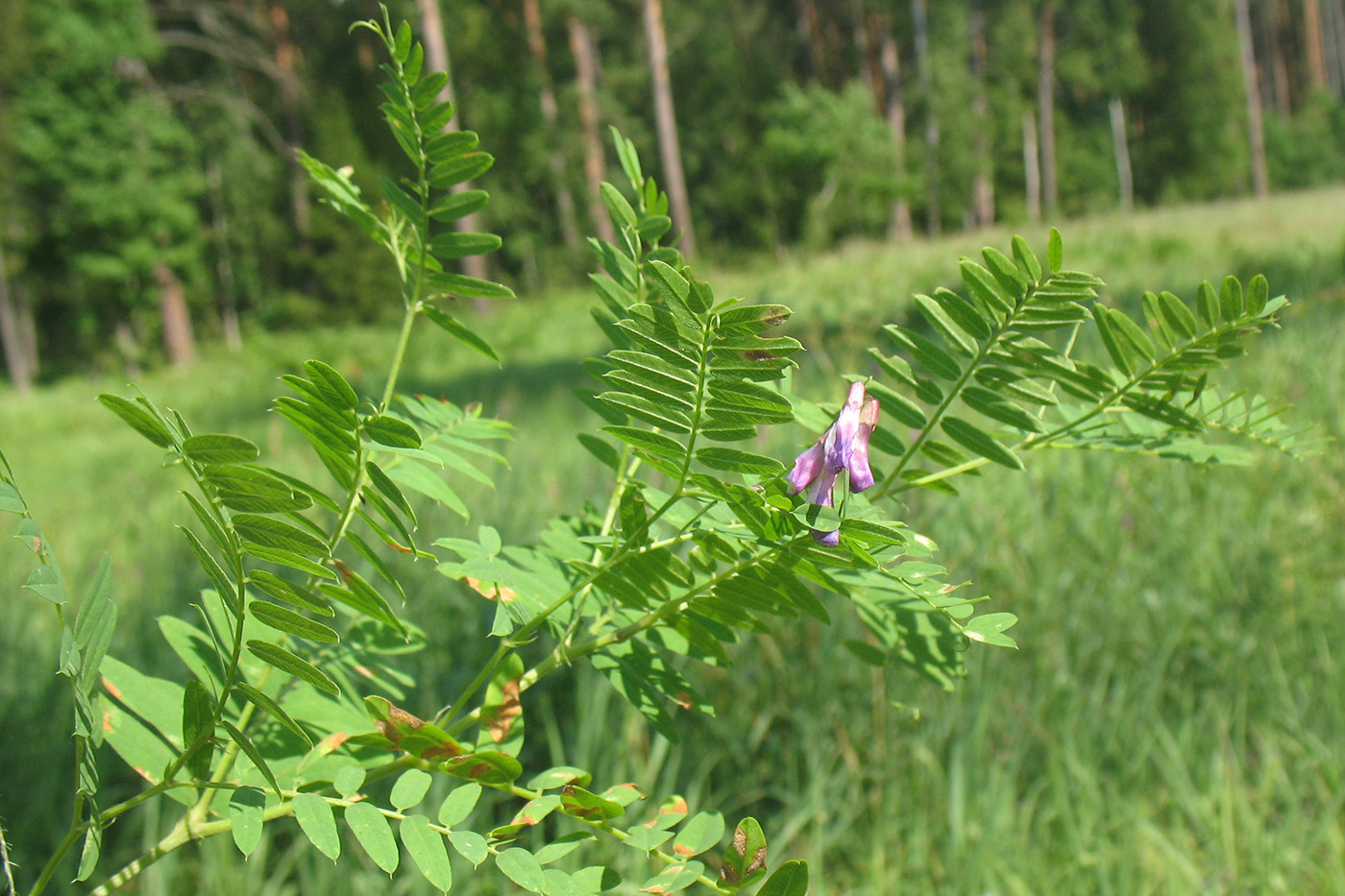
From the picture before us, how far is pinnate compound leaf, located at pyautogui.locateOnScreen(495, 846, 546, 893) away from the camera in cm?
31

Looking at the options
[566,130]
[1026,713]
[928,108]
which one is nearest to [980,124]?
[928,108]

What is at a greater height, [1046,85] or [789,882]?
[1046,85]

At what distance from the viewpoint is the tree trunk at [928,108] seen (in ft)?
56.6

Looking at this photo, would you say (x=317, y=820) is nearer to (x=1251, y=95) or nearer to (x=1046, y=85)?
(x=1046, y=85)

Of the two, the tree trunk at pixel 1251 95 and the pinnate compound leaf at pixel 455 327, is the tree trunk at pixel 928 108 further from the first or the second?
the pinnate compound leaf at pixel 455 327

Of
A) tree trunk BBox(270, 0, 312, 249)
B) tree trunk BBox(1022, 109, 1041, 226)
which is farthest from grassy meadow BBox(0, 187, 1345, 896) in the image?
tree trunk BBox(1022, 109, 1041, 226)

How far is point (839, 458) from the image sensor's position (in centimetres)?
32

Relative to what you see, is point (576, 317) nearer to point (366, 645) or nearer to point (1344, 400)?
point (1344, 400)

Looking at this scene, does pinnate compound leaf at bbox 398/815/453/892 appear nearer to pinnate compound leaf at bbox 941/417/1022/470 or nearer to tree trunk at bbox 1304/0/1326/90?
pinnate compound leaf at bbox 941/417/1022/470

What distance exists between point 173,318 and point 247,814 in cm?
1587

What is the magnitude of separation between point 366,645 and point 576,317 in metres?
9.29

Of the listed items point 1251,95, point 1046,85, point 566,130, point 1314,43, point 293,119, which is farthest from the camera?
point 1314,43

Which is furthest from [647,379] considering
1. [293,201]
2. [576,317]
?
[293,201]

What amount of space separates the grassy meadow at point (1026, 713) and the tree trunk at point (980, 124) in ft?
64.0
